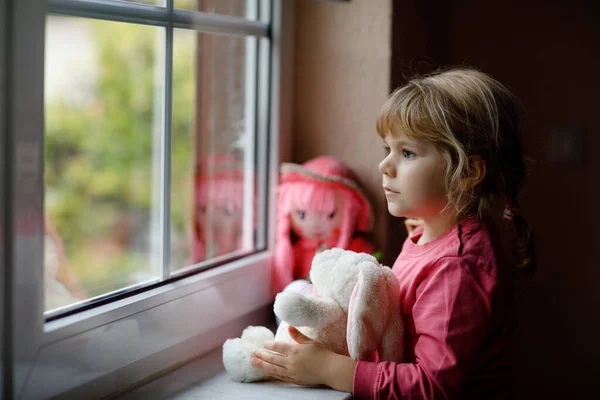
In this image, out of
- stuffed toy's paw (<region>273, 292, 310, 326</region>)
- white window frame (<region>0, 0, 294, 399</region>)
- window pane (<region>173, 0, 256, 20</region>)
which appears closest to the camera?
white window frame (<region>0, 0, 294, 399</region>)

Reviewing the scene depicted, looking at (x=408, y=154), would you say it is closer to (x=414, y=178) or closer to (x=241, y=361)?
(x=414, y=178)

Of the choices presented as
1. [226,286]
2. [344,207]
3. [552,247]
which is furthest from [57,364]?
[552,247]

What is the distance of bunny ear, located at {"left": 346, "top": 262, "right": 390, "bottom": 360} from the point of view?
90 centimetres

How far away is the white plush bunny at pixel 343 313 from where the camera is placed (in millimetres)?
906

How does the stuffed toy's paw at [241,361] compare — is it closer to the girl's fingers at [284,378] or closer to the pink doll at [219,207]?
the girl's fingers at [284,378]

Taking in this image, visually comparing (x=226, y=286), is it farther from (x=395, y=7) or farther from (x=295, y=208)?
(x=395, y=7)

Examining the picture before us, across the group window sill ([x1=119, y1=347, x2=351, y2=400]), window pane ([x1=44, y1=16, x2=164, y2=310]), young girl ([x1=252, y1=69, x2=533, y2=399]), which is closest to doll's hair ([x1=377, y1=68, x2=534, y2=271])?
young girl ([x1=252, y1=69, x2=533, y2=399])

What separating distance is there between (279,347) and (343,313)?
0.11 metres

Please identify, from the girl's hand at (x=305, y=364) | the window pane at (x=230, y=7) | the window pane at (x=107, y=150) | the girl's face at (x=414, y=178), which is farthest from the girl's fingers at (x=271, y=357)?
the window pane at (x=107, y=150)

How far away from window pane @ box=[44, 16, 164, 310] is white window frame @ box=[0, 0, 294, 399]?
1.89m

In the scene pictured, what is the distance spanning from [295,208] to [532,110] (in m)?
0.65

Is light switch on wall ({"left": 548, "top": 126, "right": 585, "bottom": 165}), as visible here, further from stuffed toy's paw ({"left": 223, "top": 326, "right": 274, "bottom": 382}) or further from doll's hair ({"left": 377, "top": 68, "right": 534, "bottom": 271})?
stuffed toy's paw ({"left": 223, "top": 326, "right": 274, "bottom": 382})

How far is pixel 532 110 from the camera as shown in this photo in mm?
1544

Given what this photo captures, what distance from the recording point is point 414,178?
100 cm
